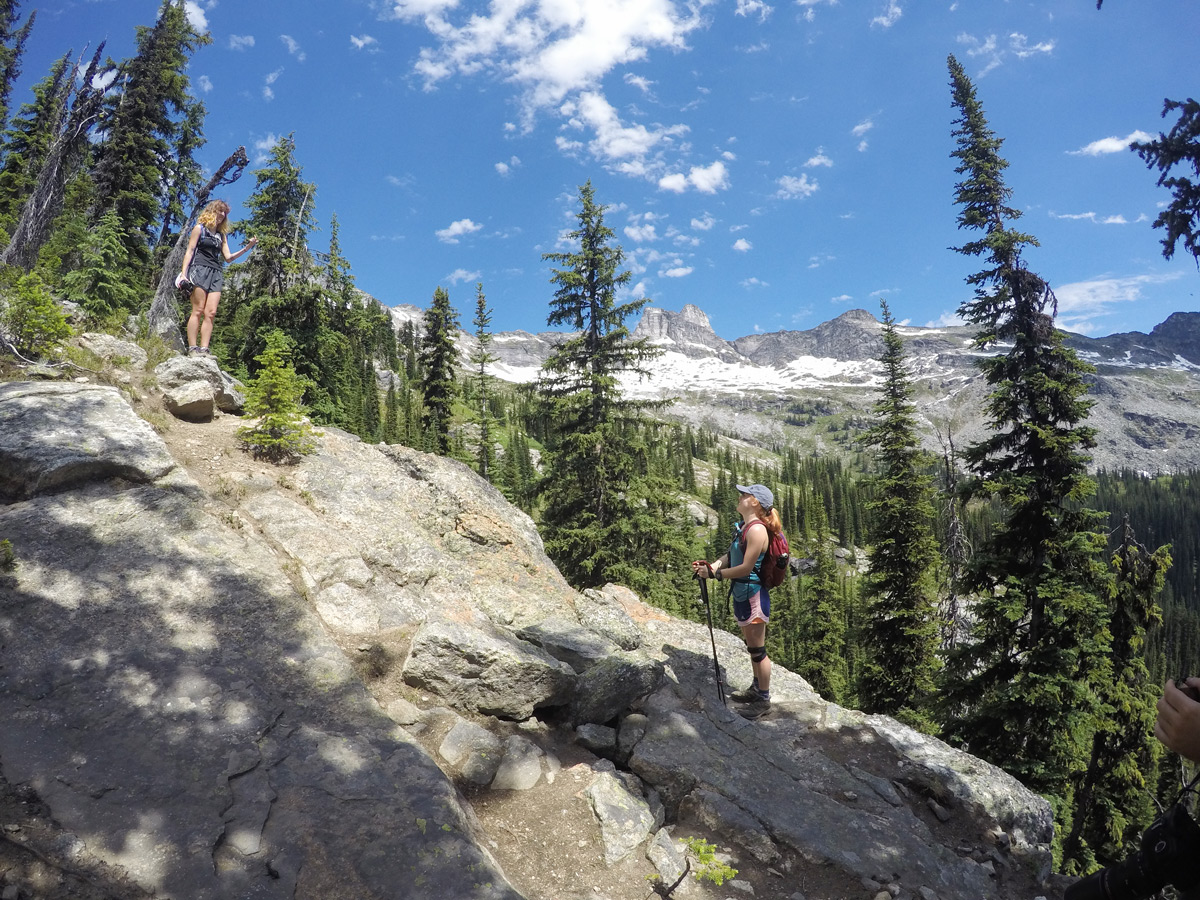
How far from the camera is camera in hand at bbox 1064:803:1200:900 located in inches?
98.5

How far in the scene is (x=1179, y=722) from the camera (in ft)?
8.06

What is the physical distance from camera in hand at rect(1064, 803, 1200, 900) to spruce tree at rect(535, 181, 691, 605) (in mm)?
12633

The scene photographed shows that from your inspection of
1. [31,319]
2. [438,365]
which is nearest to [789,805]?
[31,319]

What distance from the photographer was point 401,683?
5477mm

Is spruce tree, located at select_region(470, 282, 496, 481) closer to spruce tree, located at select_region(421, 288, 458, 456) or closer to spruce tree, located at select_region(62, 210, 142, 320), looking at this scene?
spruce tree, located at select_region(421, 288, 458, 456)

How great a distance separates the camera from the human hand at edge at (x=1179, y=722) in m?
2.40

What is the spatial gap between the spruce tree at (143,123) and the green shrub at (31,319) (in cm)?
1782

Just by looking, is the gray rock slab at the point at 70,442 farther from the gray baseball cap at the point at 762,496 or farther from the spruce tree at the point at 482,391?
the spruce tree at the point at 482,391

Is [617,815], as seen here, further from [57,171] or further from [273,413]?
[57,171]

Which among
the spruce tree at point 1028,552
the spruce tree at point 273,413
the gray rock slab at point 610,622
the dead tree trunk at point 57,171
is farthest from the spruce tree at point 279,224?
the spruce tree at point 1028,552

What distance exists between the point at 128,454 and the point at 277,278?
38.9 feet

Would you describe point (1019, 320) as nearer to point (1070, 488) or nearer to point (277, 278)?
point (1070, 488)

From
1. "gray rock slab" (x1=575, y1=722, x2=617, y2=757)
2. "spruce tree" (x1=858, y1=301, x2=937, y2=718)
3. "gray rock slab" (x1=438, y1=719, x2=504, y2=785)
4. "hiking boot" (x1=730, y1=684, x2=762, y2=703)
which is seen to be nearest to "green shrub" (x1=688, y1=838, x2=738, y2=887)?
"gray rock slab" (x1=575, y1=722, x2=617, y2=757)

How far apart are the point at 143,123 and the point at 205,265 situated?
21075mm
